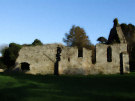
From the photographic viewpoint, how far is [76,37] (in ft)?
127

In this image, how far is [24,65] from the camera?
2570cm

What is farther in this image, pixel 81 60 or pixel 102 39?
pixel 102 39

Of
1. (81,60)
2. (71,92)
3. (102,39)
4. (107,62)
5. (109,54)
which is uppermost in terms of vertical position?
(102,39)

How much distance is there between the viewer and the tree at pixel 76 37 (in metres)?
38.2

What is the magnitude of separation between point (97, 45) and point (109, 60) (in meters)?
2.41

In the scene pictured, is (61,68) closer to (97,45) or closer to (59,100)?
(97,45)

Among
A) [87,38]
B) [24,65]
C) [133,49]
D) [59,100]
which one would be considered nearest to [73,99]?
[59,100]

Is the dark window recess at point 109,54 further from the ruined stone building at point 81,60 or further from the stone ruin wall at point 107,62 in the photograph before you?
the stone ruin wall at point 107,62

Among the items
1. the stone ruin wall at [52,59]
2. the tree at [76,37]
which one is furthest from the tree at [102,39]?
the stone ruin wall at [52,59]

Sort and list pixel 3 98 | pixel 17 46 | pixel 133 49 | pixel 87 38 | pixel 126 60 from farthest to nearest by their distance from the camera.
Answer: pixel 87 38
pixel 17 46
pixel 133 49
pixel 126 60
pixel 3 98

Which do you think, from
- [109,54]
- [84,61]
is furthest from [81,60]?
[109,54]

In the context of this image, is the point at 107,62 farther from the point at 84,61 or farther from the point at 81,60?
the point at 81,60

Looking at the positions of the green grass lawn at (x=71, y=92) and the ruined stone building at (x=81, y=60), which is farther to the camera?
the ruined stone building at (x=81, y=60)

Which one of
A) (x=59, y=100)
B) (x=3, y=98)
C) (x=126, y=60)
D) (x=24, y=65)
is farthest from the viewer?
(x=24, y=65)
